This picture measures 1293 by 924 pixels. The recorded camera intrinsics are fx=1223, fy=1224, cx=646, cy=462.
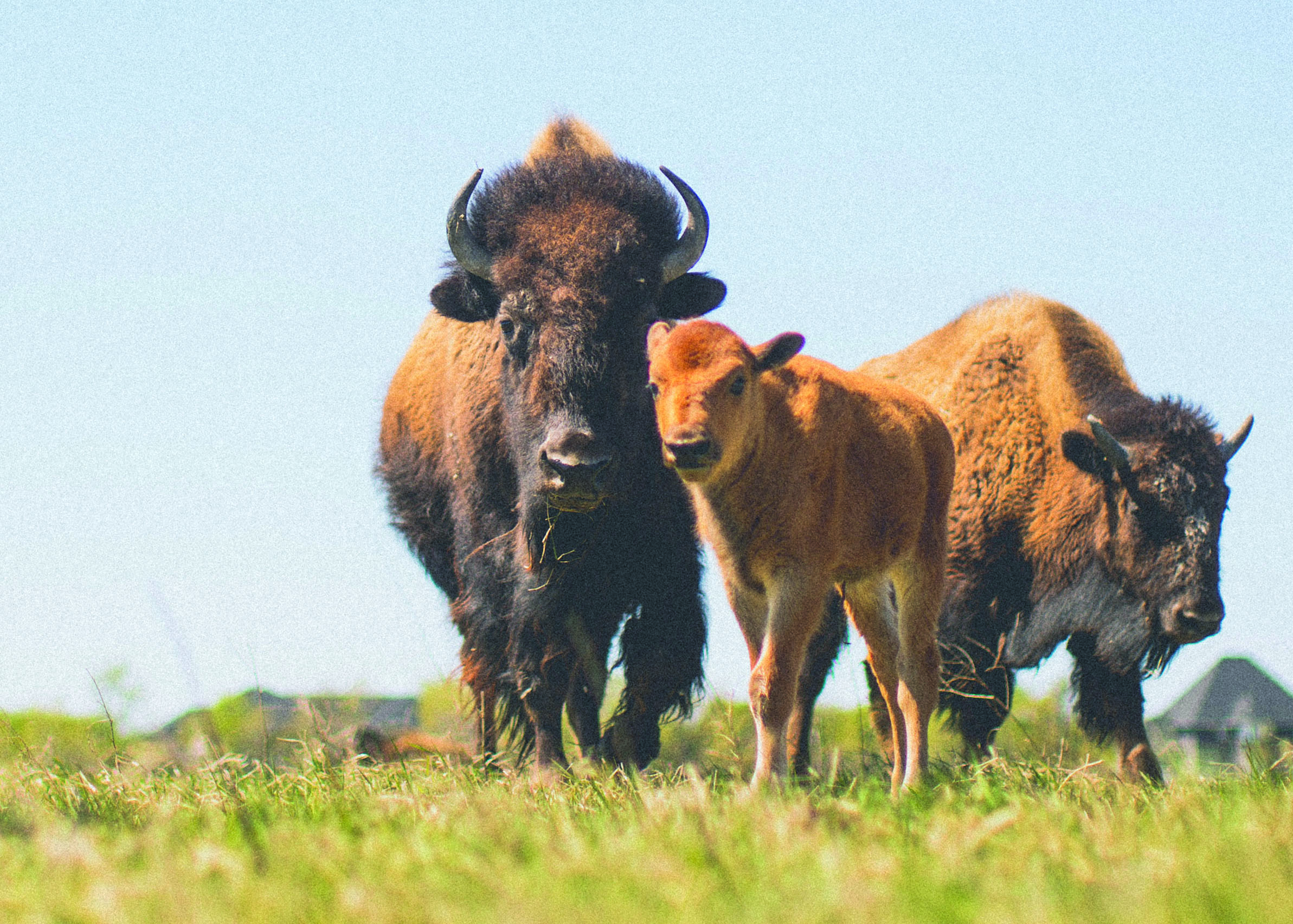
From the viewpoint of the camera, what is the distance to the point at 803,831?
2.70m

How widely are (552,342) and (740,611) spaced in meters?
1.55

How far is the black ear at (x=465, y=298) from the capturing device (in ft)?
19.6

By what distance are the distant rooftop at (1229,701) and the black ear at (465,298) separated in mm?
25768

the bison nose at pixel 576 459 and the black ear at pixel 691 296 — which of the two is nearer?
the bison nose at pixel 576 459

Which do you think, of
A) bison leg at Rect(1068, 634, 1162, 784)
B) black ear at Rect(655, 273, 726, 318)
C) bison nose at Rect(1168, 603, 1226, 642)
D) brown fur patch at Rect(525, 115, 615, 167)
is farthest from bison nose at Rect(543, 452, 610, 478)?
bison leg at Rect(1068, 634, 1162, 784)

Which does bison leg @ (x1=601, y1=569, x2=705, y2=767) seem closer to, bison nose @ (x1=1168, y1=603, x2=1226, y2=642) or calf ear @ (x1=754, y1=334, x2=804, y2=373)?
calf ear @ (x1=754, y1=334, x2=804, y2=373)

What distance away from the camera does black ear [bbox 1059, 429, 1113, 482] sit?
664cm

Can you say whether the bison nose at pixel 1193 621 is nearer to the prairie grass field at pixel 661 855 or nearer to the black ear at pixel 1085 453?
the black ear at pixel 1085 453

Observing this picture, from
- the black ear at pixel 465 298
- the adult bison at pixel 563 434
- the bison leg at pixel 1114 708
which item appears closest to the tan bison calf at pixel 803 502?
the adult bison at pixel 563 434

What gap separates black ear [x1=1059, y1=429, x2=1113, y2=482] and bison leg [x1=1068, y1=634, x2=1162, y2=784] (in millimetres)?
957

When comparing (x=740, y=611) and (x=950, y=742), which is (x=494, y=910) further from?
(x=950, y=742)

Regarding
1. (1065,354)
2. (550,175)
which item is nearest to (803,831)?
(550,175)

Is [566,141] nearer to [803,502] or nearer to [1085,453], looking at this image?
[1085,453]

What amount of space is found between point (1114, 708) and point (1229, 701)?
26.8 meters
